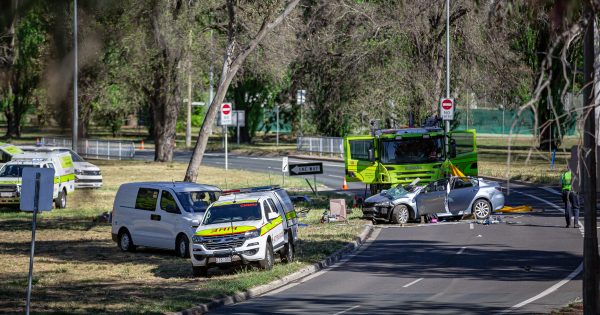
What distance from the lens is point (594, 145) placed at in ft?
41.8

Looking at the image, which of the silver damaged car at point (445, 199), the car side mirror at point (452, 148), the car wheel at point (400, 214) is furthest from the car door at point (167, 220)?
the car side mirror at point (452, 148)

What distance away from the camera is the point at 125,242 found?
2803 centimetres

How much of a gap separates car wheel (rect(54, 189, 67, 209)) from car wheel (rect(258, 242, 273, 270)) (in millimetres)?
18226

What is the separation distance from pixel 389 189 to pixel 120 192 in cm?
1165

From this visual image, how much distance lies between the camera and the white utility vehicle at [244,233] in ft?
74.3

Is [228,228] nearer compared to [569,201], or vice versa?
[228,228]

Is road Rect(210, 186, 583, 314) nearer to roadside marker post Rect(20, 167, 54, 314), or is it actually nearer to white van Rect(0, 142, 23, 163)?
roadside marker post Rect(20, 167, 54, 314)

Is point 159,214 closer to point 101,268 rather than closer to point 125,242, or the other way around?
point 125,242

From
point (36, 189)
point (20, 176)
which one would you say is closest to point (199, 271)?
point (36, 189)

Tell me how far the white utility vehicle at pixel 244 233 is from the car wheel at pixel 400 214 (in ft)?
32.0

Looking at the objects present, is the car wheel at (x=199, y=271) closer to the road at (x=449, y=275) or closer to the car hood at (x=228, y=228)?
the car hood at (x=228, y=228)

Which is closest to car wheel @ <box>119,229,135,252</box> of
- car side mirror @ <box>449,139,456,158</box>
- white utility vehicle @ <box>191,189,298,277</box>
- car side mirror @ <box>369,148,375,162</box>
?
white utility vehicle @ <box>191,189,298,277</box>

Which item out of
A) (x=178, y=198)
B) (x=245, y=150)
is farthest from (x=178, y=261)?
(x=245, y=150)

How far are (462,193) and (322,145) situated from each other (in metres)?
42.4
